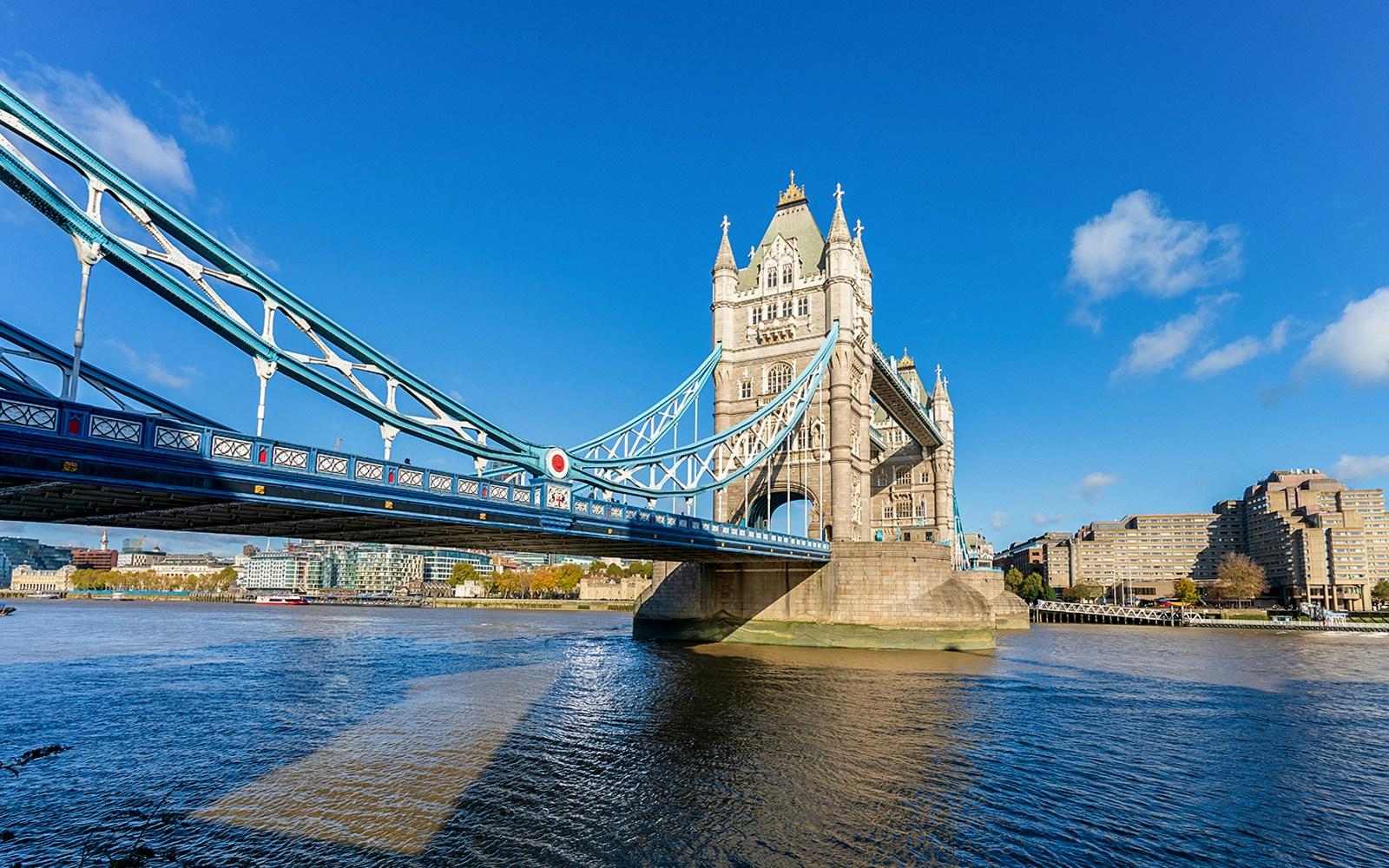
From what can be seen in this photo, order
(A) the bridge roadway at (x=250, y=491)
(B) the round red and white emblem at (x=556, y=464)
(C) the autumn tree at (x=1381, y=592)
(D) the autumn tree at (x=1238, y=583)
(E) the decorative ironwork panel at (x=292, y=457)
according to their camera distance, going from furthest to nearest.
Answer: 1. (D) the autumn tree at (x=1238, y=583)
2. (C) the autumn tree at (x=1381, y=592)
3. (B) the round red and white emblem at (x=556, y=464)
4. (E) the decorative ironwork panel at (x=292, y=457)
5. (A) the bridge roadway at (x=250, y=491)

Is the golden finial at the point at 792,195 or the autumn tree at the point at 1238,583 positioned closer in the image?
the golden finial at the point at 792,195

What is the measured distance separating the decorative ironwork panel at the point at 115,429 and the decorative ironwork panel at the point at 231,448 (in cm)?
156

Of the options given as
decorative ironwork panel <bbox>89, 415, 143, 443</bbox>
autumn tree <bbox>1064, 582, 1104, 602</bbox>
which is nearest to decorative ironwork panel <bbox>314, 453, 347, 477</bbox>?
decorative ironwork panel <bbox>89, 415, 143, 443</bbox>

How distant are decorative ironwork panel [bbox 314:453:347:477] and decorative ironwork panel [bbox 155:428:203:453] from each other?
2733mm

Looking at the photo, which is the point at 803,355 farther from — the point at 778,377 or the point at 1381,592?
the point at 1381,592

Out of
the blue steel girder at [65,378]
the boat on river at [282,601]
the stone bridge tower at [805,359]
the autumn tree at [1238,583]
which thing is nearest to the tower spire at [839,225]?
the stone bridge tower at [805,359]

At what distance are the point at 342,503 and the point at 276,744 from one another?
562 centimetres

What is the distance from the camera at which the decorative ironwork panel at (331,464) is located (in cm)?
1808

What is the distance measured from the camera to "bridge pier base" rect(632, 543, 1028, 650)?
134ft

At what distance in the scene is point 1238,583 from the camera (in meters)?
110

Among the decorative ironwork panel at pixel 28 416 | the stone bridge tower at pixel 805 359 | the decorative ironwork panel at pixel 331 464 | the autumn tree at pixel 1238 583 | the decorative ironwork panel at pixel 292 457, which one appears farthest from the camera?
the autumn tree at pixel 1238 583

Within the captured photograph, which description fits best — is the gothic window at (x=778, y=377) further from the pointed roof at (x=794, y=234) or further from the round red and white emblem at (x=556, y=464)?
the round red and white emblem at (x=556, y=464)

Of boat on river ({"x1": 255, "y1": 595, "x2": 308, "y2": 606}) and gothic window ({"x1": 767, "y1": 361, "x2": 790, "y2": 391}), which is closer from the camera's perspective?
gothic window ({"x1": 767, "y1": 361, "x2": 790, "y2": 391})

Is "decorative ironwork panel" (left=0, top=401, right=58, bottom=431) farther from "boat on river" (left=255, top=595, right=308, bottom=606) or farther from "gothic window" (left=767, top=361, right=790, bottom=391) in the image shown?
"boat on river" (left=255, top=595, right=308, bottom=606)
